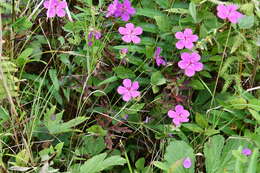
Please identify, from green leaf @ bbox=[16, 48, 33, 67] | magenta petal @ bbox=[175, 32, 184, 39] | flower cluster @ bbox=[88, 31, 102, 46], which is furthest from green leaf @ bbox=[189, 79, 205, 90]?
green leaf @ bbox=[16, 48, 33, 67]

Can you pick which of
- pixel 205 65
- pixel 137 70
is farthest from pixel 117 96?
pixel 205 65

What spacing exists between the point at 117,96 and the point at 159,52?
0.25m

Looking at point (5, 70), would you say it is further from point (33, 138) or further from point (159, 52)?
point (159, 52)

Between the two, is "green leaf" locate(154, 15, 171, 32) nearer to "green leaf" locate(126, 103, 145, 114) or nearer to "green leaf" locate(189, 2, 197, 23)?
"green leaf" locate(189, 2, 197, 23)

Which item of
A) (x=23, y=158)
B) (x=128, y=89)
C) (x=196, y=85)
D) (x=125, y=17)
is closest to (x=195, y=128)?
(x=196, y=85)

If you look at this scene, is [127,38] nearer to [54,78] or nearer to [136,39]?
[136,39]

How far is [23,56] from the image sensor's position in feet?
5.56

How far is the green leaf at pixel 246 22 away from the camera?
157 centimetres

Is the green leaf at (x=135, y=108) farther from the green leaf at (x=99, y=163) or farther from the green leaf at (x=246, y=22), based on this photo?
the green leaf at (x=246, y=22)

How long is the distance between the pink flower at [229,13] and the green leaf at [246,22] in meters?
0.02

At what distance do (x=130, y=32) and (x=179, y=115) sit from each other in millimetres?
355

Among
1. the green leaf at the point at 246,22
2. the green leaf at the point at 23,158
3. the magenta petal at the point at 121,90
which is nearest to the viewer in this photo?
the green leaf at the point at 23,158

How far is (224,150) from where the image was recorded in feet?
5.38

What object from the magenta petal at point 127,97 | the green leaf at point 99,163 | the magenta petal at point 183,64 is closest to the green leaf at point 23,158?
the green leaf at point 99,163
